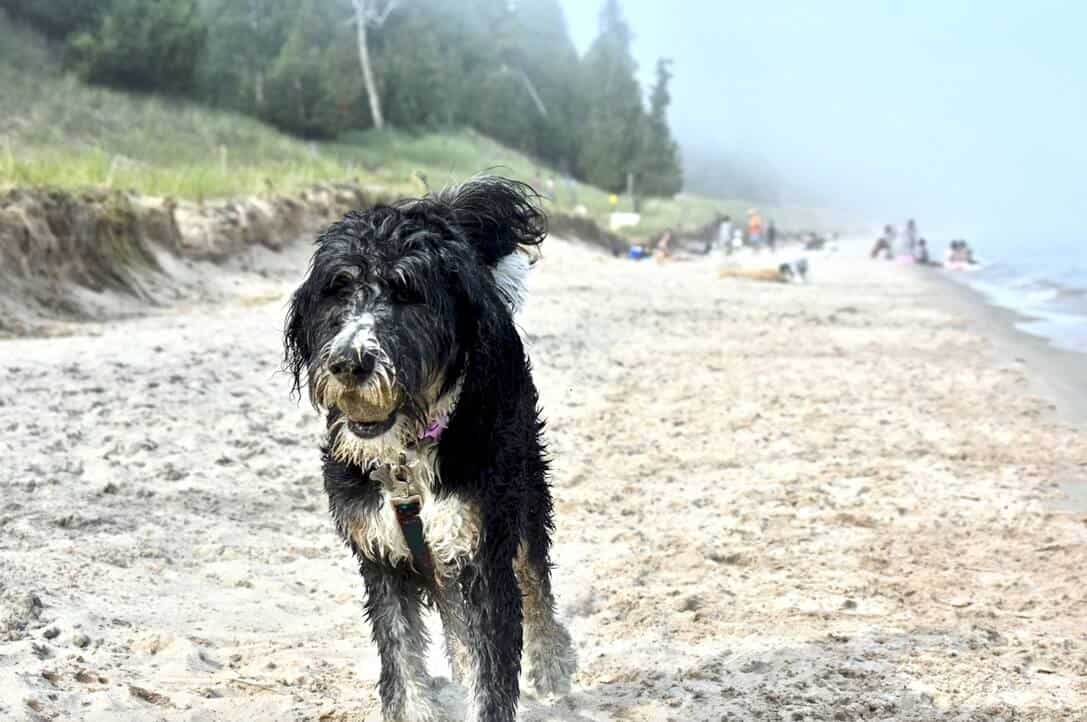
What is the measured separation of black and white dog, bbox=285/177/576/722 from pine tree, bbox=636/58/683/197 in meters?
74.1

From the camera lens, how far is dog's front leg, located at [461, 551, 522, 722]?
3449 mm

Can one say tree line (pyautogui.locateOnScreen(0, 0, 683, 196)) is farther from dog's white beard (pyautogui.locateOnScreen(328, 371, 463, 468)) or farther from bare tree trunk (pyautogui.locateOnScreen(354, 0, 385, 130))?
dog's white beard (pyautogui.locateOnScreen(328, 371, 463, 468))

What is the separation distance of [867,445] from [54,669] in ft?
19.9

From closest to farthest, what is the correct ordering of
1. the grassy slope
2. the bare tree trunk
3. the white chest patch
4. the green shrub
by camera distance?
1. the white chest patch
2. the grassy slope
3. the green shrub
4. the bare tree trunk

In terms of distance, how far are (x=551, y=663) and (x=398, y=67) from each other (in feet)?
186

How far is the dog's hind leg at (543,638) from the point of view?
4246 millimetres

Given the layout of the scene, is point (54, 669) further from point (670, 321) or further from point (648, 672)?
point (670, 321)

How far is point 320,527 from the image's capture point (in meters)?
6.03

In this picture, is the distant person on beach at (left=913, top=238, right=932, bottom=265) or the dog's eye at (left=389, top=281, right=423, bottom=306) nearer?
the dog's eye at (left=389, top=281, right=423, bottom=306)

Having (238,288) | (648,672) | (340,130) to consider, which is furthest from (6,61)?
(648,672)

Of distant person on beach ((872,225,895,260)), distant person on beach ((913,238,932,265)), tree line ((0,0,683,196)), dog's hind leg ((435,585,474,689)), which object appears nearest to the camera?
dog's hind leg ((435,585,474,689))

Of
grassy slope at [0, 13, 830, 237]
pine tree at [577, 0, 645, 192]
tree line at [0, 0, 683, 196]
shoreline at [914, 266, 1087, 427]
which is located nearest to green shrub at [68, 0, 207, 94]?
tree line at [0, 0, 683, 196]

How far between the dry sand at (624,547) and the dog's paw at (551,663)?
4.1 inches

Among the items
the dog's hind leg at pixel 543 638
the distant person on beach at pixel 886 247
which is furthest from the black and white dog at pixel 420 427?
the distant person on beach at pixel 886 247
